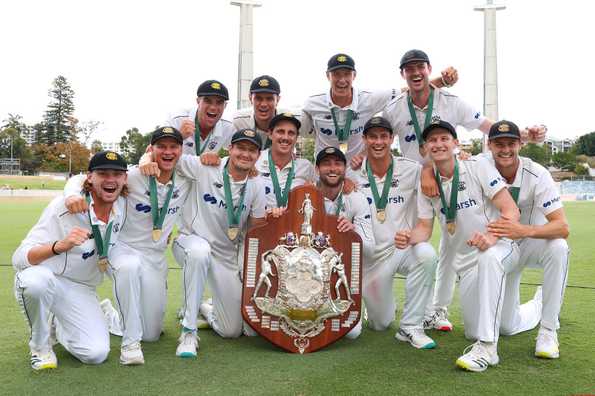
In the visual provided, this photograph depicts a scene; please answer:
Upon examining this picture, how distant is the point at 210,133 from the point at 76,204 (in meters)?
2.02

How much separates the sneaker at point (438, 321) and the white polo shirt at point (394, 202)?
2.55ft

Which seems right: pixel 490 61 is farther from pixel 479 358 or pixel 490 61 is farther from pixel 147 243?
pixel 479 358

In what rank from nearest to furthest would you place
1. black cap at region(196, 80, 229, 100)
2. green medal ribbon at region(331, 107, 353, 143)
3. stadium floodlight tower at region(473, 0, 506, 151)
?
black cap at region(196, 80, 229, 100) → green medal ribbon at region(331, 107, 353, 143) → stadium floodlight tower at region(473, 0, 506, 151)

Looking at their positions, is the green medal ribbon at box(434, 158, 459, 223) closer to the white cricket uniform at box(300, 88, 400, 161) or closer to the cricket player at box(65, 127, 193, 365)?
the white cricket uniform at box(300, 88, 400, 161)

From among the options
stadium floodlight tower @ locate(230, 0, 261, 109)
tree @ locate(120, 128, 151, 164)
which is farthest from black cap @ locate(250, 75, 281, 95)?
tree @ locate(120, 128, 151, 164)

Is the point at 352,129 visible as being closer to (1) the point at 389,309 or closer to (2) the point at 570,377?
(1) the point at 389,309

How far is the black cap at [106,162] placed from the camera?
176 inches

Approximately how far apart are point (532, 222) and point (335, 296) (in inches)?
75.2

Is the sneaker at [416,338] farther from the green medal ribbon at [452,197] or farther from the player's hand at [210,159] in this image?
the player's hand at [210,159]

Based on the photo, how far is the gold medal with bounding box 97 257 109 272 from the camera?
15.1 feet

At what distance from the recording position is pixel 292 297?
4.65 meters

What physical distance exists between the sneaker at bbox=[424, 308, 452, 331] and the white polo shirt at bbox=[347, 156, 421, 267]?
776 millimetres

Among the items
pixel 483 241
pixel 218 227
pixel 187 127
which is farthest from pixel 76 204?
pixel 483 241

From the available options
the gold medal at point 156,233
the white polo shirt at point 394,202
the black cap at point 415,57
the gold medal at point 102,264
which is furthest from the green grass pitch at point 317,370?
the black cap at point 415,57
